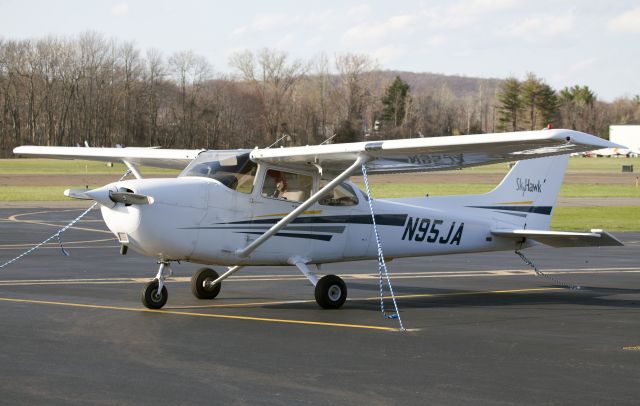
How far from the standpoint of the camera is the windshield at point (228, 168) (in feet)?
44.4

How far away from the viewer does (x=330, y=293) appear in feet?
44.7

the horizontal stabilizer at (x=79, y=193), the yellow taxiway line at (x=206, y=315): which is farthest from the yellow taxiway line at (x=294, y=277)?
the horizontal stabilizer at (x=79, y=193)

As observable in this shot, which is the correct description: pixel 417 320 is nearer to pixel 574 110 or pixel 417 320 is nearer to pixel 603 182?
pixel 603 182

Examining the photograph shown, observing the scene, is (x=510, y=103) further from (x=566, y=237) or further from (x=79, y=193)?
(x=79, y=193)

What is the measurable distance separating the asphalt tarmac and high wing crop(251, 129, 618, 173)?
2026mm

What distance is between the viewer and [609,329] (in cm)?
1207

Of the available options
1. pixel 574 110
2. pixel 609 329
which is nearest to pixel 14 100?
pixel 574 110

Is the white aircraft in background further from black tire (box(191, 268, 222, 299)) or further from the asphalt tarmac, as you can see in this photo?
the asphalt tarmac

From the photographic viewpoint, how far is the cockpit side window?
13.9 metres

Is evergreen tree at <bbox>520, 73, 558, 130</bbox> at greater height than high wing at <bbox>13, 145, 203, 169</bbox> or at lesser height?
greater

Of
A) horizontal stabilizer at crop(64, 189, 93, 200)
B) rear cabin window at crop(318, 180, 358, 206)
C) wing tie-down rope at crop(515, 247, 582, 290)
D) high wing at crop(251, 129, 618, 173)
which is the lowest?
wing tie-down rope at crop(515, 247, 582, 290)

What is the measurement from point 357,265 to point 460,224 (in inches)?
190

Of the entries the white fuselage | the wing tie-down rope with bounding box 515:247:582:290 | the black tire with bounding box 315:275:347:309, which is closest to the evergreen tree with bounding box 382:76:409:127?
the wing tie-down rope with bounding box 515:247:582:290

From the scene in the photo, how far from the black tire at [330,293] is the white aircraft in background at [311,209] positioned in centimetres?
1
